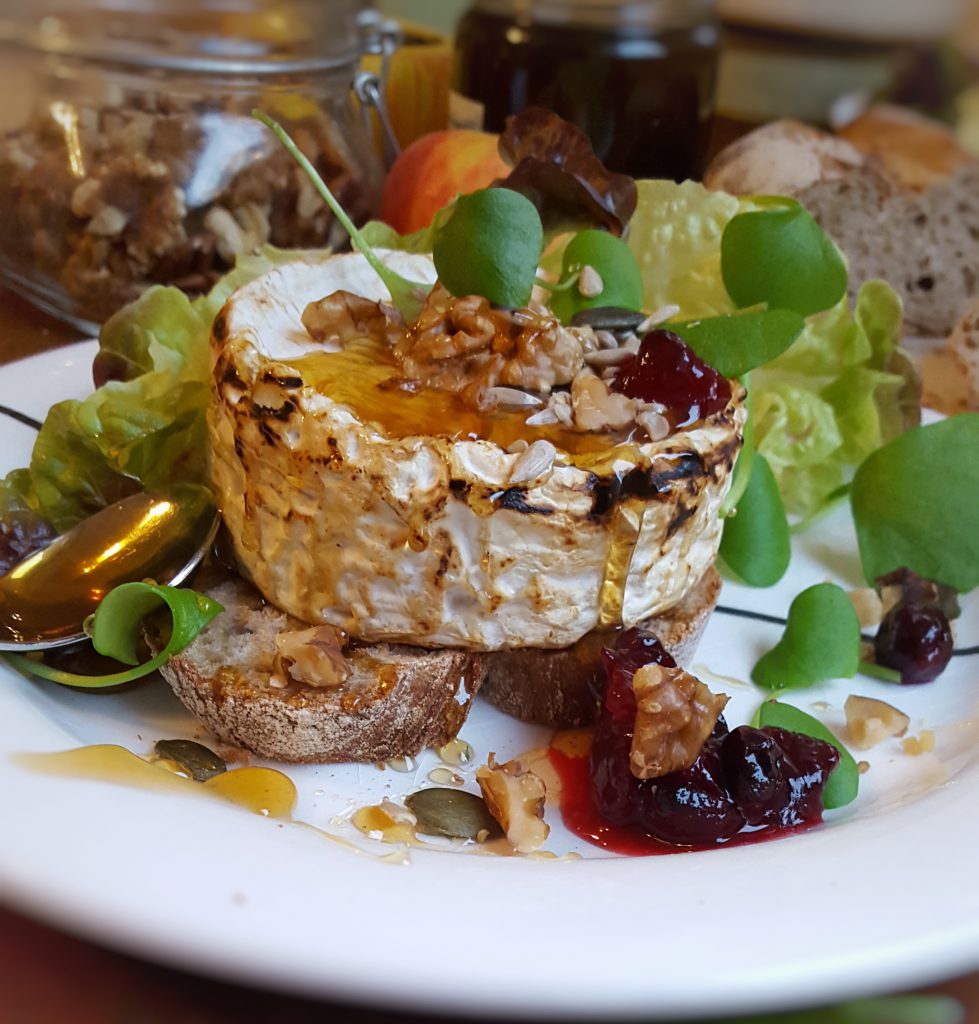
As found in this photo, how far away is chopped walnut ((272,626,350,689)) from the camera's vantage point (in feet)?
5.04

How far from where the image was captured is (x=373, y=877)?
1130 mm

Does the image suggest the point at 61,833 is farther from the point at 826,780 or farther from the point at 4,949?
the point at 826,780

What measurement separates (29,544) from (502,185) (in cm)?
117

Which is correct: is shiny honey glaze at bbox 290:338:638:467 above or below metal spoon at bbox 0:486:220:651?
above

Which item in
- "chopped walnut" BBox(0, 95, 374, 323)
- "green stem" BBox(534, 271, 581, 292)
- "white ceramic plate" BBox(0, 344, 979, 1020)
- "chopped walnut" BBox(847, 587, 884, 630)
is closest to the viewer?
"white ceramic plate" BBox(0, 344, 979, 1020)

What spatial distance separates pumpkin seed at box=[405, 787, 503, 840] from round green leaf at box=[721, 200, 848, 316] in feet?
3.94

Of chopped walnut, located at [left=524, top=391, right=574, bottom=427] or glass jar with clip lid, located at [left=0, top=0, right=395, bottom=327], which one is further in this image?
glass jar with clip lid, located at [left=0, top=0, right=395, bottom=327]

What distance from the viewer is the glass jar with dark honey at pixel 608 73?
10.9 ft

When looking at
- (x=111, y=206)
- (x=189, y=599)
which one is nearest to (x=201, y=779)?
(x=189, y=599)

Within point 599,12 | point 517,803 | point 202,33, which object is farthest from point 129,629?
point 599,12

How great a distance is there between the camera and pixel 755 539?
2104 millimetres

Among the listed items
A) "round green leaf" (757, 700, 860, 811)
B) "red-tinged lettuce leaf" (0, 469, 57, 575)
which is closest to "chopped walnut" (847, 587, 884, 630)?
"round green leaf" (757, 700, 860, 811)

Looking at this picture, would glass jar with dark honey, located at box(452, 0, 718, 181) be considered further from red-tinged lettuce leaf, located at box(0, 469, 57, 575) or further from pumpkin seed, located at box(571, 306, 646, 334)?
red-tinged lettuce leaf, located at box(0, 469, 57, 575)

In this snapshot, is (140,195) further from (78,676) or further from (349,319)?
(78,676)
